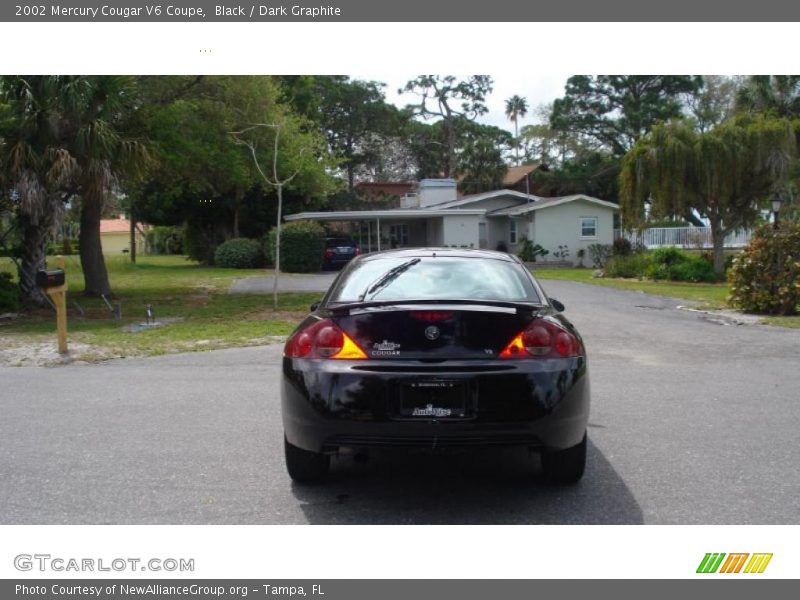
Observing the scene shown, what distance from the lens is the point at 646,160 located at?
26953 millimetres

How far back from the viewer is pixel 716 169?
25.8 meters

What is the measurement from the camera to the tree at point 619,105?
146ft

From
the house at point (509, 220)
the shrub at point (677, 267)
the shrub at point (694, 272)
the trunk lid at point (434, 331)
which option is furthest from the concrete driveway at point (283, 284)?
the trunk lid at point (434, 331)

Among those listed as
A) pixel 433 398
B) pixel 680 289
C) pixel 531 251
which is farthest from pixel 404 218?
pixel 433 398

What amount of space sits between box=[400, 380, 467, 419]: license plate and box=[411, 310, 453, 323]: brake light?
1.18 feet

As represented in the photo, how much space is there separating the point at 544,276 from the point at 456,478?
77.0 ft

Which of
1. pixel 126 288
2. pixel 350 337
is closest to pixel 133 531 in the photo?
pixel 350 337

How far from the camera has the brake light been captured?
13.9 feet

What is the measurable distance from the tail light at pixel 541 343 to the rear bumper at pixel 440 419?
0.06m

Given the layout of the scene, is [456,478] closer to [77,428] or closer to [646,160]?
[77,428]

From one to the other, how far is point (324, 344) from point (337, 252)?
28.6 m

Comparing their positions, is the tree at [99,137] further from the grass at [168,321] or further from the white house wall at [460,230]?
the white house wall at [460,230]

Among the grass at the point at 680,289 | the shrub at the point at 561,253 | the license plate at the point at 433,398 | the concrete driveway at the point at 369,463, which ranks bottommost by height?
the concrete driveway at the point at 369,463

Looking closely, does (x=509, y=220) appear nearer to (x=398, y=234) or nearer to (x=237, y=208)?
(x=398, y=234)
